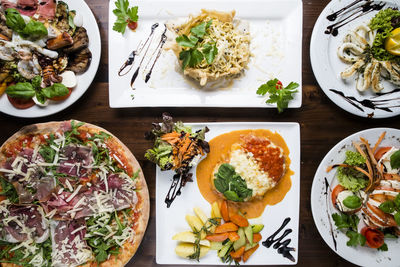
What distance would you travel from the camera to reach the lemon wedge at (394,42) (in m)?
2.72

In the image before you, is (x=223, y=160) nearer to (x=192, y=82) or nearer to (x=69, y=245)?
(x=192, y=82)

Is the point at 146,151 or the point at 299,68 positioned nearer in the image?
the point at 299,68

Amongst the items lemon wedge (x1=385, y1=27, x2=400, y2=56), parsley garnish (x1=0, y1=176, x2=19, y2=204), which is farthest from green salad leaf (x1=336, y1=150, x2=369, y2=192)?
parsley garnish (x1=0, y1=176, x2=19, y2=204)

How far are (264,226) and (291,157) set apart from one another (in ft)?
2.33

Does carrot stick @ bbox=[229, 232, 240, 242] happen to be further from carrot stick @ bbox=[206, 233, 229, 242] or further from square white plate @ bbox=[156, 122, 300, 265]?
square white plate @ bbox=[156, 122, 300, 265]

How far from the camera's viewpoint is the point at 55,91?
105 inches

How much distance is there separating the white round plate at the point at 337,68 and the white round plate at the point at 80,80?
6.50 ft

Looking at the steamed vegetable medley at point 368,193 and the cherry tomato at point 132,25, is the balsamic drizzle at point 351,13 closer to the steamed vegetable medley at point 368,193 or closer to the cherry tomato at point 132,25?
the steamed vegetable medley at point 368,193

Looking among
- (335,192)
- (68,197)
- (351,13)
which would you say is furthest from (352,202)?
(68,197)

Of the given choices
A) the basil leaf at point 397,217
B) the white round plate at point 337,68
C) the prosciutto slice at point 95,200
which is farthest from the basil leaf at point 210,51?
the basil leaf at point 397,217

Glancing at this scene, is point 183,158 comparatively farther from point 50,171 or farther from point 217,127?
point 50,171

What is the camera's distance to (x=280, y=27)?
2.85 meters

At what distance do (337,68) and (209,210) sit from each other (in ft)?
5.95

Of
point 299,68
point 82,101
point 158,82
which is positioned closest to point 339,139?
point 299,68
